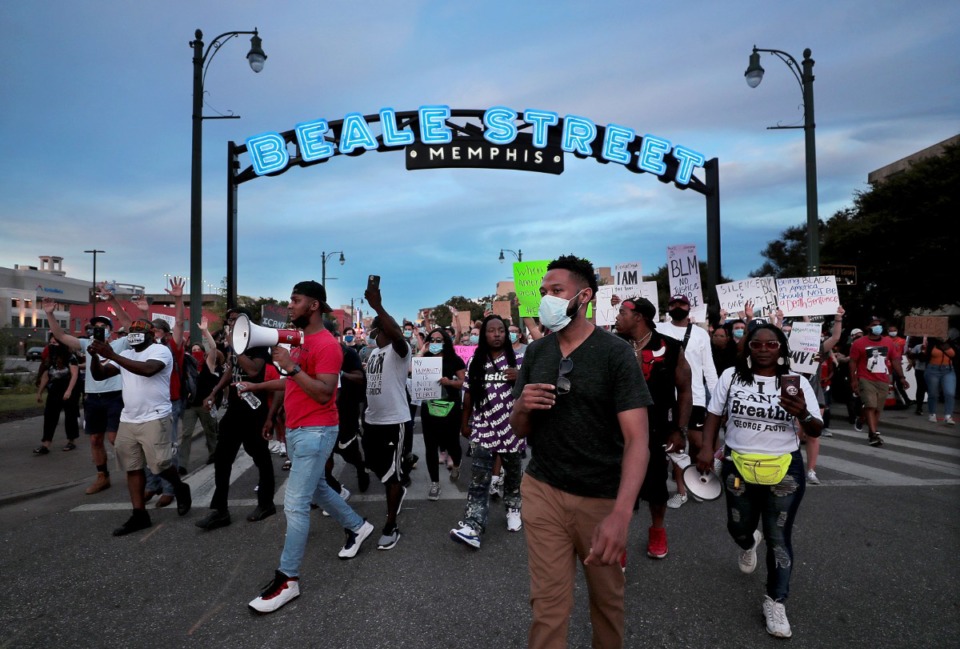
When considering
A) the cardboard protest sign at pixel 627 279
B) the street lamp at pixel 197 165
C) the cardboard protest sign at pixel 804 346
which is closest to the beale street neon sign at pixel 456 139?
the street lamp at pixel 197 165

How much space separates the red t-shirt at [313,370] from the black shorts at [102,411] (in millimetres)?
3924

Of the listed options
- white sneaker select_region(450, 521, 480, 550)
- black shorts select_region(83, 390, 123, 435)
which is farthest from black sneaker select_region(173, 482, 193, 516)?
white sneaker select_region(450, 521, 480, 550)

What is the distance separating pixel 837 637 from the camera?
10.6ft

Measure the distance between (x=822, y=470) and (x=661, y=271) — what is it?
58412 millimetres

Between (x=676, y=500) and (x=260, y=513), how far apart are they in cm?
396

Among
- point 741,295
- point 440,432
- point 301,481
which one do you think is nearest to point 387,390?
point 301,481

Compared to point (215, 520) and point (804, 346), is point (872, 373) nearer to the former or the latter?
point (804, 346)

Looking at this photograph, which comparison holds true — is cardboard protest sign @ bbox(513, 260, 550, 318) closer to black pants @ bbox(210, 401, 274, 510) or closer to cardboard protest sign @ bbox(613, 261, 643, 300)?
cardboard protest sign @ bbox(613, 261, 643, 300)

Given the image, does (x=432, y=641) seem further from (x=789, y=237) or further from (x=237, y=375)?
(x=789, y=237)

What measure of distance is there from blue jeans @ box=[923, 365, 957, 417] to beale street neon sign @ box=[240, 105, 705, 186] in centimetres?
894

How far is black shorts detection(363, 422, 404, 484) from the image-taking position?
5.04 metres

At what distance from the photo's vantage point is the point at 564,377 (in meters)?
2.47

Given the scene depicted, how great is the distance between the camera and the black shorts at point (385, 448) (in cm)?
504

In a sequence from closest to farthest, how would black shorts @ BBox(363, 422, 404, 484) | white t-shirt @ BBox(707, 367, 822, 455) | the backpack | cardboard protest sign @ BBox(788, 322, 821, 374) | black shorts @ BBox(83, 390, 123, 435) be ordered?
white t-shirt @ BBox(707, 367, 822, 455) → black shorts @ BBox(363, 422, 404, 484) → black shorts @ BBox(83, 390, 123, 435) → the backpack → cardboard protest sign @ BBox(788, 322, 821, 374)
